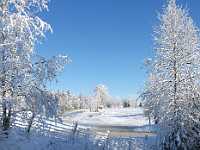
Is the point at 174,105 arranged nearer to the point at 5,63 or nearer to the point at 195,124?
the point at 195,124

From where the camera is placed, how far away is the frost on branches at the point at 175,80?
914 inches

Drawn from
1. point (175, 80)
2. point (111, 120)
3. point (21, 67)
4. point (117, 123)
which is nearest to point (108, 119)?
point (111, 120)

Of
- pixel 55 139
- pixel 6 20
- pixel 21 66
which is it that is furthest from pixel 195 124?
pixel 6 20

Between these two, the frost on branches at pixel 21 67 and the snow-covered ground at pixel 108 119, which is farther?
the snow-covered ground at pixel 108 119

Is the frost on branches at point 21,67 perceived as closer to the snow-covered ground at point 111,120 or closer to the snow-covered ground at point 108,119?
the snow-covered ground at point 111,120

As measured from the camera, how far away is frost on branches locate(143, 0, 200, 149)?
2320 cm

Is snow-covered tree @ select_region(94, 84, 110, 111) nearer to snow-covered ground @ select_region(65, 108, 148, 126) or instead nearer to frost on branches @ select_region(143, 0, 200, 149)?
snow-covered ground @ select_region(65, 108, 148, 126)

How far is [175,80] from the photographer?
2470 cm

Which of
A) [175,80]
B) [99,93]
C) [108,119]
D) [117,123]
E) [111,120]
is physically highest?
[99,93]

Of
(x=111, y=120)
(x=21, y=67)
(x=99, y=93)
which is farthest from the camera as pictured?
(x=99, y=93)

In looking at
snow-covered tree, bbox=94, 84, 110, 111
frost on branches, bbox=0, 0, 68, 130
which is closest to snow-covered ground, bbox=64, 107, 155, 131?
snow-covered tree, bbox=94, 84, 110, 111

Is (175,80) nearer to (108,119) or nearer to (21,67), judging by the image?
(21,67)

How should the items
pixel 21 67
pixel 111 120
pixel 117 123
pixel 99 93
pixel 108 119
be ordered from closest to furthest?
1. pixel 21 67
2. pixel 117 123
3. pixel 111 120
4. pixel 108 119
5. pixel 99 93

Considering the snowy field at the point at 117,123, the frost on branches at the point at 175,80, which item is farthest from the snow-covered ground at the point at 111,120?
the frost on branches at the point at 175,80
